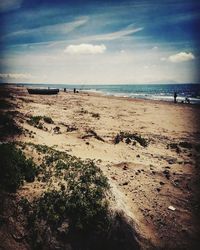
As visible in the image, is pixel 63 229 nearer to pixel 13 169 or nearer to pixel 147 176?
pixel 13 169

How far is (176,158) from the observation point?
35.7 feet

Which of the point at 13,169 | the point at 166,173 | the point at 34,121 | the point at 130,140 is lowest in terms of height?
the point at 166,173

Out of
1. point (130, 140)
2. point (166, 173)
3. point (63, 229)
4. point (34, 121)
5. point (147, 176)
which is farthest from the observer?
point (34, 121)

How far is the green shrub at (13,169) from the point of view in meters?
5.83

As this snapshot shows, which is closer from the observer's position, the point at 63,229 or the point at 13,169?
the point at 63,229

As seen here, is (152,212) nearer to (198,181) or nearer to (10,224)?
(198,181)

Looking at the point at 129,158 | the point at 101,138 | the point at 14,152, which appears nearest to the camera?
the point at 14,152

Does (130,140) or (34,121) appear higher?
(34,121)

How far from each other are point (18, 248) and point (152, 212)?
147 inches

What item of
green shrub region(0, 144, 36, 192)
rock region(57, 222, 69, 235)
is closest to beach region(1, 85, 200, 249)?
green shrub region(0, 144, 36, 192)

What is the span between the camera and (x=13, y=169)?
613 centimetres

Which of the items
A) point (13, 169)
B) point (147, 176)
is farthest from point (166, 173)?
point (13, 169)

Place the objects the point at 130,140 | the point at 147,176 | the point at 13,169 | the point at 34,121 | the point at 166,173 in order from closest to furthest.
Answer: the point at 13,169 < the point at 147,176 < the point at 166,173 < the point at 130,140 < the point at 34,121

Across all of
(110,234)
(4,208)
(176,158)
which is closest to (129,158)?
(176,158)
